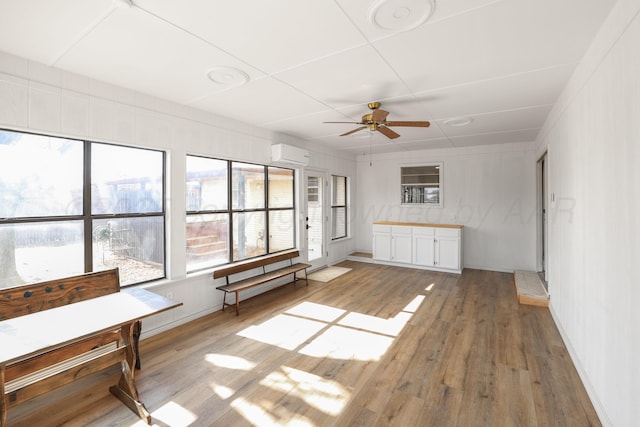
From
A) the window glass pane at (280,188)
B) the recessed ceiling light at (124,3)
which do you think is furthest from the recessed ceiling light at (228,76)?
the window glass pane at (280,188)

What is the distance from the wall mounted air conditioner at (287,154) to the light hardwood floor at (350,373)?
7.68ft

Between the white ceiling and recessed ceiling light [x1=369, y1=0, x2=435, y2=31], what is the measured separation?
1 cm

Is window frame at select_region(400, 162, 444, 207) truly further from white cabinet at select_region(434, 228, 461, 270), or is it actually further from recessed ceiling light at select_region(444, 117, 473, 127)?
recessed ceiling light at select_region(444, 117, 473, 127)

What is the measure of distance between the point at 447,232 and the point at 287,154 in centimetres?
360

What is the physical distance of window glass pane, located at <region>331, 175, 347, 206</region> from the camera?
23.3ft

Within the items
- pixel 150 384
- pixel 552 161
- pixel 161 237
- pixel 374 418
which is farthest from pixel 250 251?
pixel 552 161

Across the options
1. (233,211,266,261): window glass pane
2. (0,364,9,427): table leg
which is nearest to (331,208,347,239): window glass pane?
(233,211,266,261): window glass pane

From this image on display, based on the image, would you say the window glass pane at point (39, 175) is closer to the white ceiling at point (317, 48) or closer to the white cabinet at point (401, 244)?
the white ceiling at point (317, 48)

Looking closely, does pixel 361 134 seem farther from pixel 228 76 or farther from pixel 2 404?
pixel 2 404

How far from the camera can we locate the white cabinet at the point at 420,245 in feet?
19.6

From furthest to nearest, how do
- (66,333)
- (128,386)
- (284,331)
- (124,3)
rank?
(284,331)
(128,386)
(66,333)
(124,3)

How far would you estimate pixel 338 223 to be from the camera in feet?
23.9

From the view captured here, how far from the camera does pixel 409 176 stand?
7113mm

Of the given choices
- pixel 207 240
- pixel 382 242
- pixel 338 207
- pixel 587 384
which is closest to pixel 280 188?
pixel 207 240
